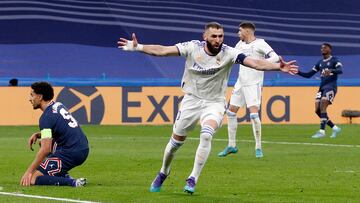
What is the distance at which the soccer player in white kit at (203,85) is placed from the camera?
13414 mm

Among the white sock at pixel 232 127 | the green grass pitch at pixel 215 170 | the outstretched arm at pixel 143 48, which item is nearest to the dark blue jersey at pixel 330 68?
the green grass pitch at pixel 215 170

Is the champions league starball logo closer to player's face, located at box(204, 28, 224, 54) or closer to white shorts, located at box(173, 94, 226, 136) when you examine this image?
white shorts, located at box(173, 94, 226, 136)

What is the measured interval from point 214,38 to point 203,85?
0.67 meters

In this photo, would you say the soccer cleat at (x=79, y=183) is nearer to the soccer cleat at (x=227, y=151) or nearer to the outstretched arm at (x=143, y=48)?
the outstretched arm at (x=143, y=48)

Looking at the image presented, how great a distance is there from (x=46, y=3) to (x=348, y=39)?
1095 centimetres

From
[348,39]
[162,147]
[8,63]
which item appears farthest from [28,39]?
[162,147]

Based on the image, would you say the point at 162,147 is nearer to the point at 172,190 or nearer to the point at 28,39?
the point at 172,190

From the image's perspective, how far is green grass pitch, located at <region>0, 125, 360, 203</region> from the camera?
1309cm

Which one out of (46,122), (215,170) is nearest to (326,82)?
(215,170)

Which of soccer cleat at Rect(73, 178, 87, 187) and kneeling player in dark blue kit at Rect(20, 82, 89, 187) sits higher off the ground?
kneeling player in dark blue kit at Rect(20, 82, 89, 187)

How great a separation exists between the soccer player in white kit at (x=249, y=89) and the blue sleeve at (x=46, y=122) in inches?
262

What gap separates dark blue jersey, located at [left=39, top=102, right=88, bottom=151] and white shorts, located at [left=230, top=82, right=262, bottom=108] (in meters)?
6.76

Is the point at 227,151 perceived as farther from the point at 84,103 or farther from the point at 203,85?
the point at 84,103

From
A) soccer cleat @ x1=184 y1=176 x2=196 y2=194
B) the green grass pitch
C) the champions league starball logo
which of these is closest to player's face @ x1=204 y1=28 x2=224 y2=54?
soccer cleat @ x1=184 y1=176 x2=196 y2=194
